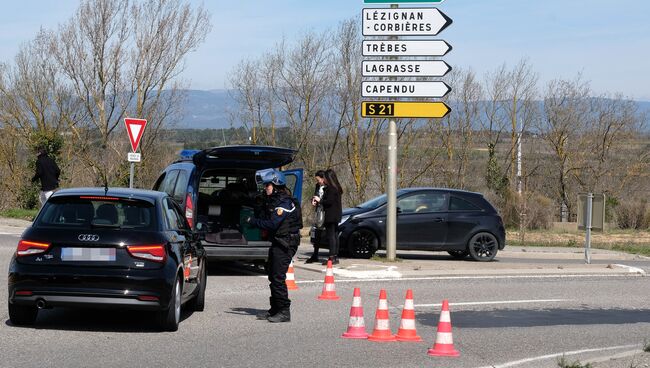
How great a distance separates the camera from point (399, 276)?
57.1ft

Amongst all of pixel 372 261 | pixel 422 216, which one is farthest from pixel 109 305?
pixel 422 216

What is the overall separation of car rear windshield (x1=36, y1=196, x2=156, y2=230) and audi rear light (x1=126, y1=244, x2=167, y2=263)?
11.7 inches

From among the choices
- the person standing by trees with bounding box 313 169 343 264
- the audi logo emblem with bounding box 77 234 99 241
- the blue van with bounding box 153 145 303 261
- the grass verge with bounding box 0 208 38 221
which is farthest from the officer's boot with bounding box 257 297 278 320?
the grass verge with bounding box 0 208 38 221

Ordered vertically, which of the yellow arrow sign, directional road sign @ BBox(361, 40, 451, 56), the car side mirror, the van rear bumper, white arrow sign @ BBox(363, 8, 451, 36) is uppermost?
white arrow sign @ BBox(363, 8, 451, 36)

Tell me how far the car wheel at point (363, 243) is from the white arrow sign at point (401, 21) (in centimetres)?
407

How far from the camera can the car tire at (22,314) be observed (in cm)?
1034

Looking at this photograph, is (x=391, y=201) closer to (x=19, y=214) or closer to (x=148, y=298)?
(x=148, y=298)

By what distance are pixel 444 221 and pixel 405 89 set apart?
338cm

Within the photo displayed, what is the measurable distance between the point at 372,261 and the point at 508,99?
3077cm

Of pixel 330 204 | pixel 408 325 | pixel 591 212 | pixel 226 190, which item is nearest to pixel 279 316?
pixel 408 325

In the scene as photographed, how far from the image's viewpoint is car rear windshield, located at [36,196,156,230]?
1038cm

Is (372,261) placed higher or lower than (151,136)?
lower

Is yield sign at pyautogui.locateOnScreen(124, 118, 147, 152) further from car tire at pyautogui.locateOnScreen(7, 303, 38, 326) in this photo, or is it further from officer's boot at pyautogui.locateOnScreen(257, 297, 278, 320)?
car tire at pyautogui.locateOnScreen(7, 303, 38, 326)

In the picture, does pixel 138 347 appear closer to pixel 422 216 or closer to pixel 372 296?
pixel 372 296
